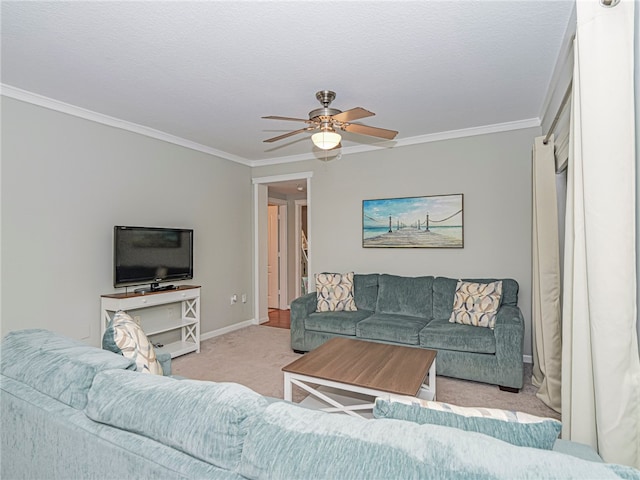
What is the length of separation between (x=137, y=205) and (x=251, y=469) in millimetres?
3764

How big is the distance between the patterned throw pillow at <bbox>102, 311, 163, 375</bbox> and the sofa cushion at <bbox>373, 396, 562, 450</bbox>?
1.37 m

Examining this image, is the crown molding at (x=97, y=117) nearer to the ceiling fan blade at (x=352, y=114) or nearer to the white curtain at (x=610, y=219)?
the ceiling fan blade at (x=352, y=114)

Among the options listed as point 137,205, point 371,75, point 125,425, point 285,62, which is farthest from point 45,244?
point 371,75

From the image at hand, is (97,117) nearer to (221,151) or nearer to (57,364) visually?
(221,151)

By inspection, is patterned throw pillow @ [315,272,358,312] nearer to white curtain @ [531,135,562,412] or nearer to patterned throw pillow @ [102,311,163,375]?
white curtain @ [531,135,562,412]

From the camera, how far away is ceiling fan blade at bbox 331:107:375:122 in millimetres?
2512

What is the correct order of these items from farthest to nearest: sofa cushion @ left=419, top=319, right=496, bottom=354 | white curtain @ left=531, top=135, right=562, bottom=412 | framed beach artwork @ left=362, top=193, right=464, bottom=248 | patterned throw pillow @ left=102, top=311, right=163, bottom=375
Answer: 1. framed beach artwork @ left=362, top=193, right=464, bottom=248
2. sofa cushion @ left=419, top=319, right=496, bottom=354
3. white curtain @ left=531, top=135, right=562, bottom=412
4. patterned throw pillow @ left=102, top=311, right=163, bottom=375

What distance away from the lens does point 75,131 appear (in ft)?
11.3

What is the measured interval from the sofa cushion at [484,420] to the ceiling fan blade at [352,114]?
1958mm

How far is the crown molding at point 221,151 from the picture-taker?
3.13 m

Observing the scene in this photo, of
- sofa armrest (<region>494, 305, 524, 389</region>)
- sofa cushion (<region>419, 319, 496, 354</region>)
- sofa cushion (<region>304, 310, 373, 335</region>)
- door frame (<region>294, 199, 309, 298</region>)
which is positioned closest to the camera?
sofa armrest (<region>494, 305, 524, 389</region>)

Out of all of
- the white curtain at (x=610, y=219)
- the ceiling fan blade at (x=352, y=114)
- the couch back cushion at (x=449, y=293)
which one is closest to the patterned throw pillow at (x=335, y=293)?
the couch back cushion at (x=449, y=293)

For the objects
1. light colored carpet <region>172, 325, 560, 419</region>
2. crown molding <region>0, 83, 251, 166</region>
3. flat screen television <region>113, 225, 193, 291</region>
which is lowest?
light colored carpet <region>172, 325, 560, 419</region>

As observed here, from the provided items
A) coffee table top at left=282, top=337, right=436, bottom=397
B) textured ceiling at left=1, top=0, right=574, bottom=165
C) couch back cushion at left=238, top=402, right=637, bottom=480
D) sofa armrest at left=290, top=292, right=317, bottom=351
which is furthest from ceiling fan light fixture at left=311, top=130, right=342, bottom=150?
couch back cushion at left=238, top=402, right=637, bottom=480
